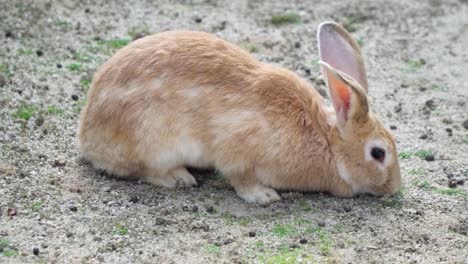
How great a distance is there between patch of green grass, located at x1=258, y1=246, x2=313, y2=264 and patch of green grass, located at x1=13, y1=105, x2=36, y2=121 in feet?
9.42

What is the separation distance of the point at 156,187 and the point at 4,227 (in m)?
1.33

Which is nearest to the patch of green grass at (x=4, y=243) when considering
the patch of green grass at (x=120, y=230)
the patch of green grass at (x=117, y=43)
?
the patch of green grass at (x=120, y=230)

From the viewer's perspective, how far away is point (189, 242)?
596 cm

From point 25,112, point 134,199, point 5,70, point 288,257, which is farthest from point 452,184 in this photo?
point 5,70

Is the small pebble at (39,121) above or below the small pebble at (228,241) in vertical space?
above

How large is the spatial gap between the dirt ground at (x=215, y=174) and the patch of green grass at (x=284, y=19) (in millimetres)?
16

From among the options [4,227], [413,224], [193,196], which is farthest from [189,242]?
[413,224]

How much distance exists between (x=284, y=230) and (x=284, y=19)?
15.2 ft

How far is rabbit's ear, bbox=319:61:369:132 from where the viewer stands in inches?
248

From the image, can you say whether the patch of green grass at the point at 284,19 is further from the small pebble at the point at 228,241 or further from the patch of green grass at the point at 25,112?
the small pebble at the point at 228,241

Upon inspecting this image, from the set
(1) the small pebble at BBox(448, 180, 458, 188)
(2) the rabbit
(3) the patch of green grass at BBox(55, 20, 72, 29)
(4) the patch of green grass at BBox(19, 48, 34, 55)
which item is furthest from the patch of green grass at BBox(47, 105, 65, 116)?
(1) the small pebble at BBox(448, 180, 458, 188)

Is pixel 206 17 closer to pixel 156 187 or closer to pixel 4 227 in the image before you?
pixel 156 187

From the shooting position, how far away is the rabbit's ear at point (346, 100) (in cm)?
631

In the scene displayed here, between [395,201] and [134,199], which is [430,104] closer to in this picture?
[395,201]
